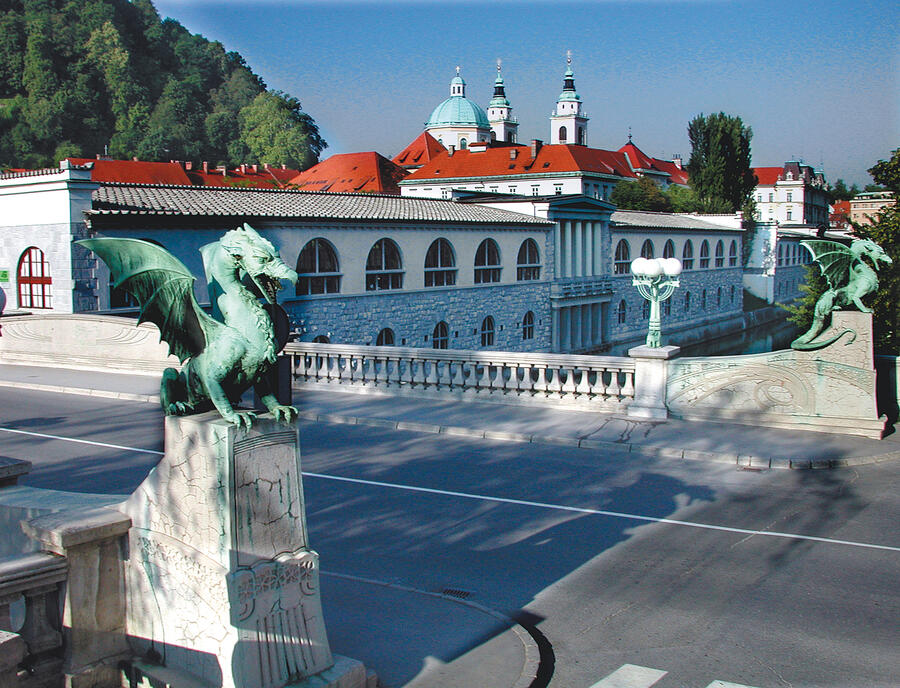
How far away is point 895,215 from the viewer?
73.4ft

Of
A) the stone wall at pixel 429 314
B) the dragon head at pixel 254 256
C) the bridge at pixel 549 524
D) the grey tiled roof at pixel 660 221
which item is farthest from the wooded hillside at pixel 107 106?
the dragon head at pixel 254 256

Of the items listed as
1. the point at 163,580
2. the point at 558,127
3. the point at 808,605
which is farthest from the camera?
the point at 558,127

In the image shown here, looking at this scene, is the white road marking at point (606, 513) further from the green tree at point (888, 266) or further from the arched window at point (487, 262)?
the arched window at point (487, 262)

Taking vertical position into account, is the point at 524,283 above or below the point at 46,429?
above

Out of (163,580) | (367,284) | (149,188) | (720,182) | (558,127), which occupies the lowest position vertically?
(163,580)

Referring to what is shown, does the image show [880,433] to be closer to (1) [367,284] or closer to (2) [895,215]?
(2) [895,215]

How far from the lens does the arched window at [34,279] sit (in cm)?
2805

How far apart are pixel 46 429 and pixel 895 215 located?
2017 cm

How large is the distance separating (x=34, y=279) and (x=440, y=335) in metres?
17.1

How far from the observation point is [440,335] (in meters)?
39.6

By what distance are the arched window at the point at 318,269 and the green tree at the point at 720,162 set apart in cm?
6223

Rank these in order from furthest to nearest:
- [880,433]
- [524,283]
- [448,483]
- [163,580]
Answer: [524,283] → [880,433] → [448,483] → [163,580]

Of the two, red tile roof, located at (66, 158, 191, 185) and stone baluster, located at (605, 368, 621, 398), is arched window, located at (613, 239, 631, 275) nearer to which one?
stone baluster, located at (605, 368, 621, 398)

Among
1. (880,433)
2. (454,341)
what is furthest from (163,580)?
(454,341)
